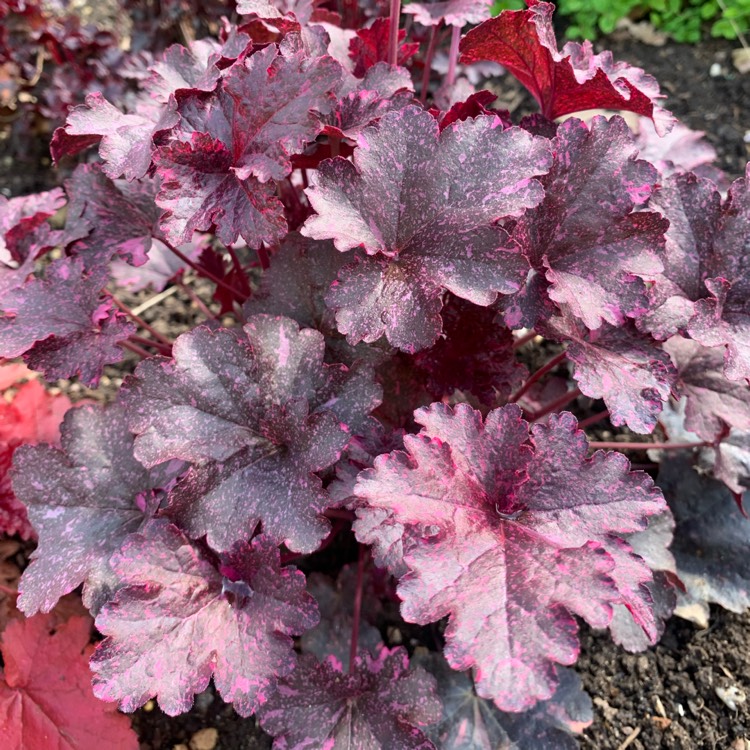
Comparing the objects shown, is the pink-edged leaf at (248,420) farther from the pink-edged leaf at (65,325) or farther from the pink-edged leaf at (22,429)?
the pink-edged leaf at (22,429)

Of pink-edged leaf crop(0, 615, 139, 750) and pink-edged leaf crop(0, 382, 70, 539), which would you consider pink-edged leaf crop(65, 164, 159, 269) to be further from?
pink-edged leaf crop(0, 615, 139, 750)

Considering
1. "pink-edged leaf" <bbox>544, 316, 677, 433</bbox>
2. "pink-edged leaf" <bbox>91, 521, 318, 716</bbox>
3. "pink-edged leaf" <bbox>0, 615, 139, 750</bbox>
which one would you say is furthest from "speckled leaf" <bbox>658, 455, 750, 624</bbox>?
"pink-edged leaf" <bbox>0, 615, 139, 750</bbox>

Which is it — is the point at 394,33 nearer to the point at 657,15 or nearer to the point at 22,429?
the point at 22,429

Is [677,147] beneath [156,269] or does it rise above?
above

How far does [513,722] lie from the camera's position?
1.46 m

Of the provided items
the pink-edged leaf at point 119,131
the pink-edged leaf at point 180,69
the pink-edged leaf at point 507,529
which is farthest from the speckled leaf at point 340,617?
the pink-edged leaf at point 180,69

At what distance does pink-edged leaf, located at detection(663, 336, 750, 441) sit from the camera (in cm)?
139

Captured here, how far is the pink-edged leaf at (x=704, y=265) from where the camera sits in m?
1.25

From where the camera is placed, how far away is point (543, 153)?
3.73 ft

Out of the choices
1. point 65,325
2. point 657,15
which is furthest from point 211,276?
point 657,15

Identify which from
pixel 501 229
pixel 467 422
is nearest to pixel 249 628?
pixel 467 422

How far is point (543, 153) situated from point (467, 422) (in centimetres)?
43

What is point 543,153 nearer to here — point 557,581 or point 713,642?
point 557,581

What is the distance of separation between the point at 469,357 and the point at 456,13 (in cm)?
74
